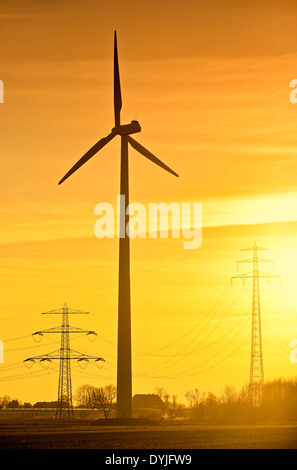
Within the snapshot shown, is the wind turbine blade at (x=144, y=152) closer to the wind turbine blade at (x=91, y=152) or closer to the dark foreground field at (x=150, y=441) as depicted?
the wind turbine blade at (x=91, y=152)

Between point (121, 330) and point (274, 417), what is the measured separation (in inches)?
1314

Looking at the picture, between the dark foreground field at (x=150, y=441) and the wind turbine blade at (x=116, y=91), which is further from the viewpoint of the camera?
the wind turbine blade at (x=116, y=91)

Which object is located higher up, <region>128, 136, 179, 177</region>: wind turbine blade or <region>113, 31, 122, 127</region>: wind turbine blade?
<region>113, 31, 122, 127</region>: wind turbine blade

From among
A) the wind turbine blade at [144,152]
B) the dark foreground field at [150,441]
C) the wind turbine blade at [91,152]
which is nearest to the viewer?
the dark foreground field at [150,441]

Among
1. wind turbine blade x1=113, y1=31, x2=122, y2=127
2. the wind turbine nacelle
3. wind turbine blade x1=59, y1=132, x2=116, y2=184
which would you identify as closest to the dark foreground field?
wind turbine blade x1=59, y1=132, x2=116, y2=184

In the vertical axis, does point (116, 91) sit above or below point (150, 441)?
above

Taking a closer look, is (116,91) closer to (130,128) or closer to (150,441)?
(130,128)

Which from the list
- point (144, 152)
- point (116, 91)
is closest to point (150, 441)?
point (144, 152)

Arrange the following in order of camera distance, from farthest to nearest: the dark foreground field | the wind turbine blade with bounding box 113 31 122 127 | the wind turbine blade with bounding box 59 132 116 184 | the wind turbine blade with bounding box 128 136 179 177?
the wind turbine blade with bounding box 113 31 122 127, the wind turbine blade with bounding box 128 136 179 177, the wind turbine blade with bounding box 59 132 116 184, the dark foreground field

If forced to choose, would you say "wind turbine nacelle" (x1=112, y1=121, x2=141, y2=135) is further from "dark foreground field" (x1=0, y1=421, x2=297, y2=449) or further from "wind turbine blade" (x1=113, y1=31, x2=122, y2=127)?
"dark foreground field" (x1=0, y1=421, x2=297, y2=449)

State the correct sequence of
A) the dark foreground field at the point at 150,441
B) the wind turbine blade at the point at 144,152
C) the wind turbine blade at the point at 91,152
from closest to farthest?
the dark foreground field at the point at 150,441 < the wind turbine blade at the point at 91,152 < the wind turbine blade at the point at 144,152

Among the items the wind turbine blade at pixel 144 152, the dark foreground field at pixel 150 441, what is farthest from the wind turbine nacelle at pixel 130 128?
the dark foreground field at pixel 150 441
